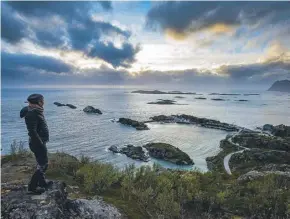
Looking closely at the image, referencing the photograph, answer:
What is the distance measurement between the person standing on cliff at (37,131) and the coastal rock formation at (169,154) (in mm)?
49402

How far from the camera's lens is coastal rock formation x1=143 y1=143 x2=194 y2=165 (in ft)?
189

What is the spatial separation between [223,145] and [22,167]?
62.8 m

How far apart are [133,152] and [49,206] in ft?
171

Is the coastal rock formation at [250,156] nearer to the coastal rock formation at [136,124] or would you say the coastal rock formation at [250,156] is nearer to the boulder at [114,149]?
the boulder at [114,149]

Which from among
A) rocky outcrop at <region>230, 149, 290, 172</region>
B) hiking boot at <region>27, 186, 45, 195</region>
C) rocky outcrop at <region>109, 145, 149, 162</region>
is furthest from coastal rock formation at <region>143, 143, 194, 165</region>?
hiking boot at <region>27, 186, 45, 195</region>

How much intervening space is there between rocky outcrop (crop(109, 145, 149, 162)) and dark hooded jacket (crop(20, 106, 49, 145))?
162 feet

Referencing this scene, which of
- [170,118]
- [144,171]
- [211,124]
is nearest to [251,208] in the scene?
[144,171]

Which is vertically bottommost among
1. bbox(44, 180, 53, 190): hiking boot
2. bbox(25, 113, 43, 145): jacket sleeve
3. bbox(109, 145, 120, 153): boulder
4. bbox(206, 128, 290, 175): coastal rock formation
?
bbox(206, 128, 290, 175): coastal rock formation

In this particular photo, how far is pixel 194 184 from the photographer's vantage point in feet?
55.4

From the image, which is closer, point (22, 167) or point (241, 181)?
point (22, 167)

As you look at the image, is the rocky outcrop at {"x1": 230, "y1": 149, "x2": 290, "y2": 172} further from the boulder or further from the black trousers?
the black trousers

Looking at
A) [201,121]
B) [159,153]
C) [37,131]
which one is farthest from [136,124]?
[37,131]

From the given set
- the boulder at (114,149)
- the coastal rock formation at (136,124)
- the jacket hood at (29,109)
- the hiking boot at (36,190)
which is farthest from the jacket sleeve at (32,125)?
the coastal rock formation at (136,124)

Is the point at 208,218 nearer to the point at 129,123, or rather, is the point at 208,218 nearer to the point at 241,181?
the point at 241,181
